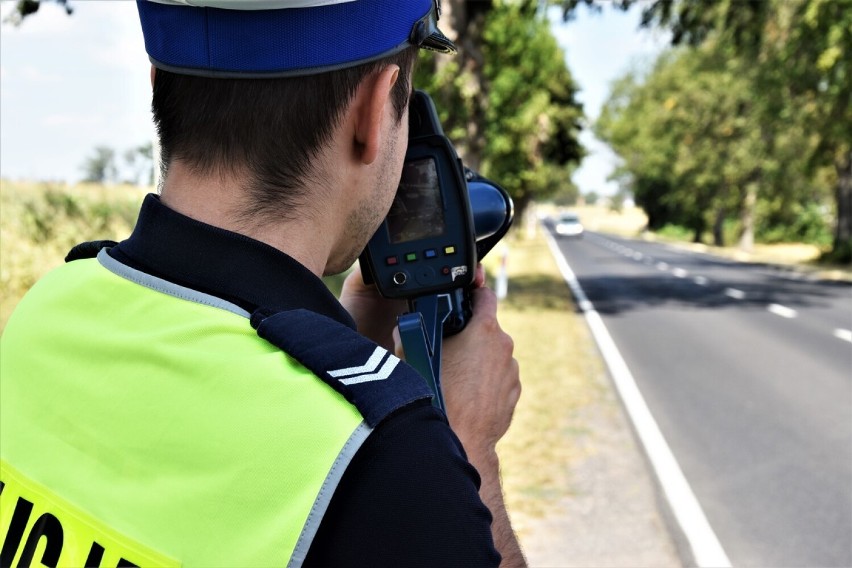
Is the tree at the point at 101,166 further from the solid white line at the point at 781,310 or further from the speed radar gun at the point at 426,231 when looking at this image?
the solid white line at the point at 781,310

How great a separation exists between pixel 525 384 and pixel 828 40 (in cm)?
1077

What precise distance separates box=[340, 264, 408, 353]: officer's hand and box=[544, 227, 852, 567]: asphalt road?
3.16 m

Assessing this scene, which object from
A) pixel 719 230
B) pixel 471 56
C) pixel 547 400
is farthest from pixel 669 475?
pixel 719 230

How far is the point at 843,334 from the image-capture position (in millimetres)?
11539

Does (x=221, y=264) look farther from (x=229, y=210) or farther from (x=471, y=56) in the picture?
(x=471, y=56)

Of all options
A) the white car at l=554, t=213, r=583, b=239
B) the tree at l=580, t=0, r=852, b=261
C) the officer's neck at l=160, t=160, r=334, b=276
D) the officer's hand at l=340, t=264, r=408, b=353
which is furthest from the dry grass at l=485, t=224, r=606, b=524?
the white car at l=554, t=213, r=583, b=239

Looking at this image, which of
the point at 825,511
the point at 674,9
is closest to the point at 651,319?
the point at 674,9

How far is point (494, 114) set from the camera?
25578 millimetres

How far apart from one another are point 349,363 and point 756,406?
7156mm

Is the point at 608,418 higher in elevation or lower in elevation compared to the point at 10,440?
lower

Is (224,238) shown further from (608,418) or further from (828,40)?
(828,40)

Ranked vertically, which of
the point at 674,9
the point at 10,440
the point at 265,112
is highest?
the point at 674,9

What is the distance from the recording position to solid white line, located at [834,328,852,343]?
36.6 feet

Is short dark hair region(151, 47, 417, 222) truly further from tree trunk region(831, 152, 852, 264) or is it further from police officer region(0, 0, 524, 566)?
tree trunk region(831, 152, 852, 264)
